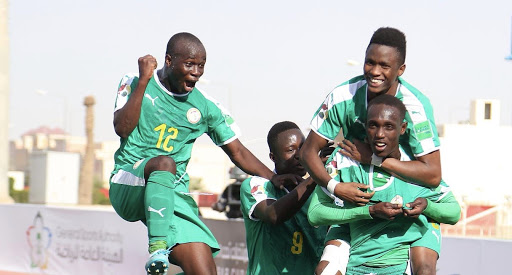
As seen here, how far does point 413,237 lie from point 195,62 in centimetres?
163

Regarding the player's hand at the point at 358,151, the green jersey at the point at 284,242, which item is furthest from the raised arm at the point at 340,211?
the green jersey at the point at 284,242

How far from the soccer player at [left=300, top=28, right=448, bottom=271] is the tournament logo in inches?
408

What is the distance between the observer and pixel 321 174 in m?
5.21

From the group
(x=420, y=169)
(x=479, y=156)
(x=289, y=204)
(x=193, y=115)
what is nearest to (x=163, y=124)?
(x=193, y=115)

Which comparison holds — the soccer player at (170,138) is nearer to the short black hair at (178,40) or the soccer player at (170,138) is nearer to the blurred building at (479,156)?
the short black hair at (178,40)

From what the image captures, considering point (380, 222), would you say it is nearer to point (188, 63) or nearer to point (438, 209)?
point (438, 209)

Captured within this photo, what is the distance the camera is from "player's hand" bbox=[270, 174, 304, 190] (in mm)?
Answer: 6000

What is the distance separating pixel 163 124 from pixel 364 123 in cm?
138

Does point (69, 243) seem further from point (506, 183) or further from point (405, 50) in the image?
point (506, 183)

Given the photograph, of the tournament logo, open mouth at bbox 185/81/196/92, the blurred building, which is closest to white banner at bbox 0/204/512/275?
the tournament logo

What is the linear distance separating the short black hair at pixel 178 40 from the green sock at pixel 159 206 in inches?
30.9

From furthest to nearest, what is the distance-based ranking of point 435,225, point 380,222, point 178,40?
point 178,40, point 435,225, point 380,222

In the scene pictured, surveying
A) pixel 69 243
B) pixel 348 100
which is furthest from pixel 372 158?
pixel 69 243

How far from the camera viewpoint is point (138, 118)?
19.4 ft
